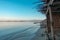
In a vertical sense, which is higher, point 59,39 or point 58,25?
point 58,25

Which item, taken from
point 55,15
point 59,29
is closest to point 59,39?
point 59,29

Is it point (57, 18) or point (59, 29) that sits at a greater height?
point (57, 18)

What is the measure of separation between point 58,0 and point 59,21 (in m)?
7.79

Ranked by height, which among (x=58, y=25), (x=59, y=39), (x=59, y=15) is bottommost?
(x=59, y=39)

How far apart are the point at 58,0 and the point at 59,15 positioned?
7784 mm

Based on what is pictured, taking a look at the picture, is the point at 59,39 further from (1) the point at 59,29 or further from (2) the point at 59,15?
(2) the point at 59,15

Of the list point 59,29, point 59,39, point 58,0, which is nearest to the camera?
point 58,0

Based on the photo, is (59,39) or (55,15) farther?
(55,15)

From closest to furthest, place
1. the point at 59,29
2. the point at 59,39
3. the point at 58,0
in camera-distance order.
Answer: the point at 58,0 → the point at 59,39 → the point at 59,29

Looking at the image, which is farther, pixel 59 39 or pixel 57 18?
pixel 57 18

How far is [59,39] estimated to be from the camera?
10.4 meters

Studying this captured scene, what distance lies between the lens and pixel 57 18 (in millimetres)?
13914

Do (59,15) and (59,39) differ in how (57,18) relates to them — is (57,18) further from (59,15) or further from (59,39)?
(59,39)

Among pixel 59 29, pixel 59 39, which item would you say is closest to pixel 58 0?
pixel 59 39
